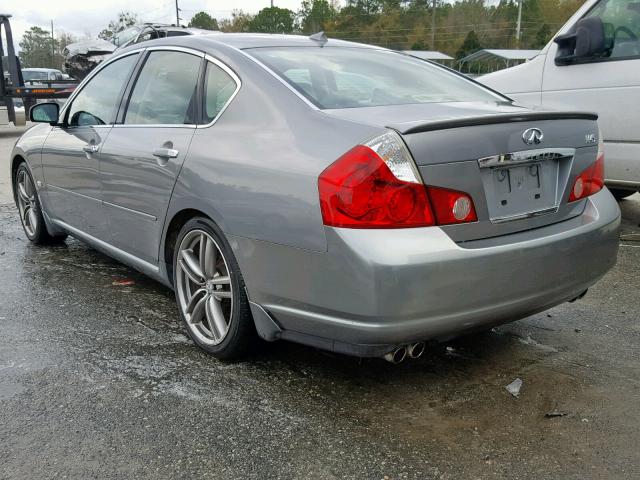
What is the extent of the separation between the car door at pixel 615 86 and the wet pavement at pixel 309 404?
1.84 meters

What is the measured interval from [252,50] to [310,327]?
1.50 meters

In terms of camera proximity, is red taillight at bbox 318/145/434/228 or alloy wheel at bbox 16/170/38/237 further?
alloy wheel at bbox 16/170/38/237

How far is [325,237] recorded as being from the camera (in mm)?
2439

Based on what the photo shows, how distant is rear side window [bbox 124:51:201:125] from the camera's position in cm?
345

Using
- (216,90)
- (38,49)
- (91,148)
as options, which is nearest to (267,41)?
(216,90)

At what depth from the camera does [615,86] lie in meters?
5.25

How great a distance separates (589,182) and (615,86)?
2.68 metres

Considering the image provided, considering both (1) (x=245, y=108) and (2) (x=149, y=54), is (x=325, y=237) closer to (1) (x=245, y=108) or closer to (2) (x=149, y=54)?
(1) (x=245, y=108)

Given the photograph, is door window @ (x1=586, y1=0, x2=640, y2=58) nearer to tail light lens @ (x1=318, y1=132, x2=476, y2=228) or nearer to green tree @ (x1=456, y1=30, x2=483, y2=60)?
tail light lens @ (x1=318, y1=132, x2=476, y2=228)

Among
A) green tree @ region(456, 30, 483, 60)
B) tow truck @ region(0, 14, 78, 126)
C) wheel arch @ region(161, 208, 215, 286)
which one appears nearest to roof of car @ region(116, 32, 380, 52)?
wheel arch @ region(161, 208, 215, 286)

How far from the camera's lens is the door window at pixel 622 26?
5.23 metres

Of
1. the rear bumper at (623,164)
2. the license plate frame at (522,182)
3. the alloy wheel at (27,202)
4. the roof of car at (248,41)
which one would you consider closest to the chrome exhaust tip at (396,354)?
the license plate frame at (522,182)

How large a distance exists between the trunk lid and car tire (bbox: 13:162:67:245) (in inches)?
137

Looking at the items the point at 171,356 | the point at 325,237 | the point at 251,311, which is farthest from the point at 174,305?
the point at 325,237
